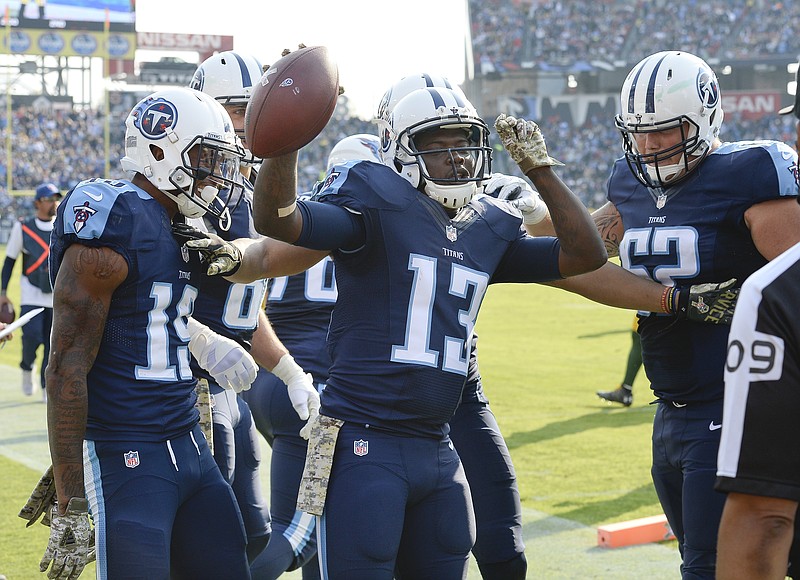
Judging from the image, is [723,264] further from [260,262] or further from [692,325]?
[260,262]

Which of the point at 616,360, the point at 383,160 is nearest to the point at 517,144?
the point at 383,160

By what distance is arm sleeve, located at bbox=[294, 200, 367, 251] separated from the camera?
2902mm

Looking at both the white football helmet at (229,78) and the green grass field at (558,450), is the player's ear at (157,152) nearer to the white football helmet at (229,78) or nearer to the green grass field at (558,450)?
the white football helmet at (229,78)

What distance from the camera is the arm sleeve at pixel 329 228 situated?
9.52ft

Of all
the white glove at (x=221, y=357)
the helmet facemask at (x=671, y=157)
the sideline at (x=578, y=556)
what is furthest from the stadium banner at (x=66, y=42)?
the helmet facemask at (x=671, y=157)

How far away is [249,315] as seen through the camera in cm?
403

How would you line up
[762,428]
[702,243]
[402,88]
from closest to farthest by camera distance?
[762,428], [702,243], [402,88]

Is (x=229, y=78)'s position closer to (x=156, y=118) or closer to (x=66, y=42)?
(x=156, y=118)

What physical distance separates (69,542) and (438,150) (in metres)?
1.52

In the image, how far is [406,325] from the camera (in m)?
3.05

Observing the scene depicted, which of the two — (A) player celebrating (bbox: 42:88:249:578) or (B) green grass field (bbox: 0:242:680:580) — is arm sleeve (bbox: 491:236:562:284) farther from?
(B) green grass field (bbox: 0:242:680:580)

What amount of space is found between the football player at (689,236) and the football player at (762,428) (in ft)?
4.26

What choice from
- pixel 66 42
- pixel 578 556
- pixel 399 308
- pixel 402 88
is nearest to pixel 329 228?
pixel 399 308

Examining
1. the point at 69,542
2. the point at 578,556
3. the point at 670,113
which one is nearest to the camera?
the point at 69,542
